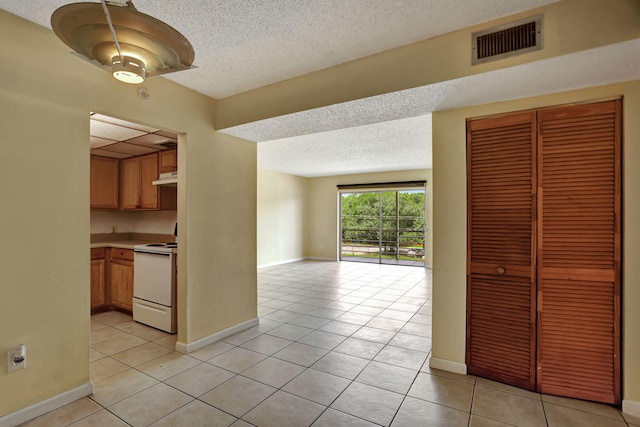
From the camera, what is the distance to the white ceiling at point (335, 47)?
1692 millimetres

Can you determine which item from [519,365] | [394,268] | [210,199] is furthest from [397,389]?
[394,268]

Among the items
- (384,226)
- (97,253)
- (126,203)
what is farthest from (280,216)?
(97,253)

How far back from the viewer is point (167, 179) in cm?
379

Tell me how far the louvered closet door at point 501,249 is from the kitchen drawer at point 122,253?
379 cm

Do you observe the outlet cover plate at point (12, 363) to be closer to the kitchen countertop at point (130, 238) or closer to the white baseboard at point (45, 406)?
the white baseboard at point (45, 406)

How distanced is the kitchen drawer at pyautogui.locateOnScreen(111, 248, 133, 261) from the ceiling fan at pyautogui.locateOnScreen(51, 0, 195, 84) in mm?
3201

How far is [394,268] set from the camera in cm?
739

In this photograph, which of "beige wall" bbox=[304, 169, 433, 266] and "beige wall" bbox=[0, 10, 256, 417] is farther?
"beige wall" bbox=[304, 169, 433, 266]

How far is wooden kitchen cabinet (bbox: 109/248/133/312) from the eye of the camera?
3.81 metres

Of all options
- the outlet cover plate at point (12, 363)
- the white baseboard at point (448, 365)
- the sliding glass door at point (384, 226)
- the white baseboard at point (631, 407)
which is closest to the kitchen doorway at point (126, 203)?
the outlet cover plate at point (12, 363)

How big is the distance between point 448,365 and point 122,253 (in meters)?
3.89

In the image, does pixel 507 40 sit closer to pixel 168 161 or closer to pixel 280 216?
pixel 168 161

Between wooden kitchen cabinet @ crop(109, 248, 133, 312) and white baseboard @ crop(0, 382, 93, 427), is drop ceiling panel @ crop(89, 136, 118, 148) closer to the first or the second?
Result: wooden kitchen cabinet @ crop(109, 248, 133, 312)

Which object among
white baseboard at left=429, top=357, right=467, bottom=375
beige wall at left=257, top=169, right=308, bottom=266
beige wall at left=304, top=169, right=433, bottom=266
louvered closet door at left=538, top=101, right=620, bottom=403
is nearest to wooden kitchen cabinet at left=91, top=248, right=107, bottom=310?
beige wall at left=257, top=169, right=308, bottom=266
